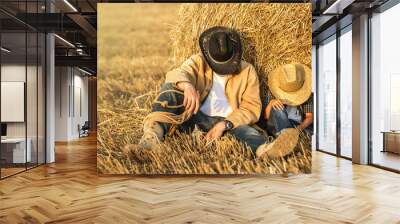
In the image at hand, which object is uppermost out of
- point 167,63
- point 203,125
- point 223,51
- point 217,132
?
point 223,51

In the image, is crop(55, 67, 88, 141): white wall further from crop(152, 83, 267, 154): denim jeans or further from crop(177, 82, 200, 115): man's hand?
crop(177, 82, 200, 115): man's hand

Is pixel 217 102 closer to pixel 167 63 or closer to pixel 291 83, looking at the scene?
pixel 167 63

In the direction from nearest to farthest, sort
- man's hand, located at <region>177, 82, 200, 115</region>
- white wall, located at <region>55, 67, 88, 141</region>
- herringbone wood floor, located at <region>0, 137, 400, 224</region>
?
herringbone wood floor, located at <region>0, 137, 400, 224</region>, man's hand, located at <region>177, 82, 200, 115</region>, white wall, located at <region>55, 67, 88, 141</region>

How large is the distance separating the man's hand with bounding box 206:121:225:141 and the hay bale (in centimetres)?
96

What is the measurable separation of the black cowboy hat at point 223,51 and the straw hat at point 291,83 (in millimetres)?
696

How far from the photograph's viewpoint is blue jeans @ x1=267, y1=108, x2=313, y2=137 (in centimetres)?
651

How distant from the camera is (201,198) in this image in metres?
4.94

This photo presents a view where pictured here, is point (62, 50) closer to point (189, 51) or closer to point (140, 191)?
point (189, 51)

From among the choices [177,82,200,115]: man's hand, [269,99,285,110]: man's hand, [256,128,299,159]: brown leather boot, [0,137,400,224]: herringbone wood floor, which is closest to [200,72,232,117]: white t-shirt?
[177,82,200,115]: man's hand

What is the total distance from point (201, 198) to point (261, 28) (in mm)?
3244

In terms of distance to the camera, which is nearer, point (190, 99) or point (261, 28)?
point (190, 99)

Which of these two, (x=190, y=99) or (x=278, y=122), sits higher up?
(x=190, y=99)

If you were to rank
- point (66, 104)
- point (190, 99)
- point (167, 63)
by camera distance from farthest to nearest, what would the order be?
point (66, 104)
point (167, 63)
point (190, 99)

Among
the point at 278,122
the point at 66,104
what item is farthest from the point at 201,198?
the point at 66,104
